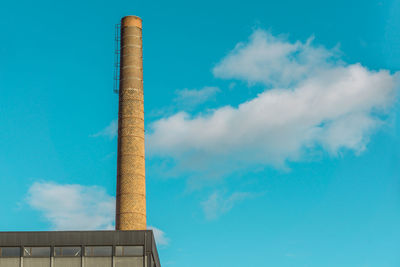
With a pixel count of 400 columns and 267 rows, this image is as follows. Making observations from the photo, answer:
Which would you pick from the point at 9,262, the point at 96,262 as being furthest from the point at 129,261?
the point at 9,262

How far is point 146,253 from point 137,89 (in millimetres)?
17526

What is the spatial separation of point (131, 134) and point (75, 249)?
45.4ft

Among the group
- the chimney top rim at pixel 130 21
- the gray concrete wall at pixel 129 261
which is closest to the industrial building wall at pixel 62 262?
the gray concrete wall at pixel 129 261

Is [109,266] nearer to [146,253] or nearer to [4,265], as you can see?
[146,253]

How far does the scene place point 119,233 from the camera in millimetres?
35688

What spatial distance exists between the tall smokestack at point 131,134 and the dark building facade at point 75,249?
923 cm

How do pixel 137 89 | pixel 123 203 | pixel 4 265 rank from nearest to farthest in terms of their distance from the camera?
pixel 4 265 < pixel 123 203 < pixel 137 89

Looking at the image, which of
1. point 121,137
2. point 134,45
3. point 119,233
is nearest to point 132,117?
point 121,137

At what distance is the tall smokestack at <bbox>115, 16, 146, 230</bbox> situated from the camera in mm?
45469

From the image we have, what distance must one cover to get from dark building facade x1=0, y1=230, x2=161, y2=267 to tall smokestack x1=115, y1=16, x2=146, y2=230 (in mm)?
9226

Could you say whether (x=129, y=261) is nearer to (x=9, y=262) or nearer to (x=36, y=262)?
(x=36, y=262)

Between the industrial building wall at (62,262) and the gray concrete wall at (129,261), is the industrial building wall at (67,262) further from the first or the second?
the gray concrete wall at (129,261)

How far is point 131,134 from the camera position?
156 feet

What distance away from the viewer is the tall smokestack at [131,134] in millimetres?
45469
